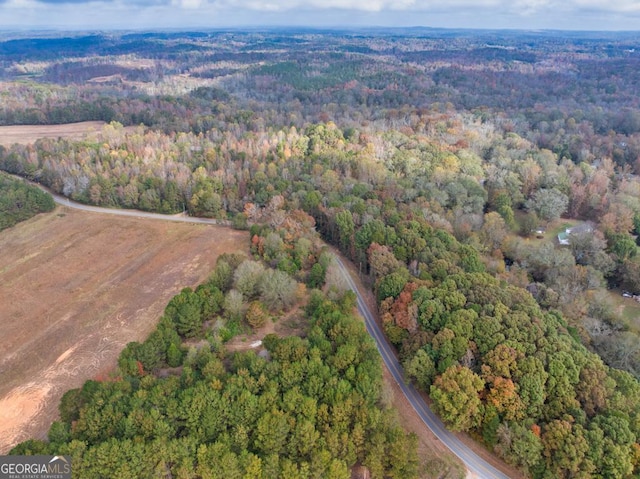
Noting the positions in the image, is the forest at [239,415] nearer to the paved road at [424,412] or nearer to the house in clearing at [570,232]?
the paved road at [424,412]

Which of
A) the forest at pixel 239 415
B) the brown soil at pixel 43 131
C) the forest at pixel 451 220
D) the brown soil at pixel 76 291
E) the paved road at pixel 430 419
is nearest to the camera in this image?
the forest at pixel 239 415

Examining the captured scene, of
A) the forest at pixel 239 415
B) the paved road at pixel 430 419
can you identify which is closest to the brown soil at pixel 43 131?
the forest at pixel 239 415

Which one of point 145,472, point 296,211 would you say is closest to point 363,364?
point 145,472

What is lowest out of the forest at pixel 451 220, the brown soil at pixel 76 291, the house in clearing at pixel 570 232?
the brown soil at pixel 76 291

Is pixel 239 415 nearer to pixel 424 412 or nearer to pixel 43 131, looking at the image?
pixel 424 412

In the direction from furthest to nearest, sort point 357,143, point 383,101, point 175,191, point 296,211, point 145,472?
point 383,101, point 357,143, point 175,191, point 296,211, point 145,472

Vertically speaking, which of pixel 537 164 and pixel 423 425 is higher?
pixel 537 164

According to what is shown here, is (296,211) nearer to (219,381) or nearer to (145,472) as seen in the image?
(219,381)

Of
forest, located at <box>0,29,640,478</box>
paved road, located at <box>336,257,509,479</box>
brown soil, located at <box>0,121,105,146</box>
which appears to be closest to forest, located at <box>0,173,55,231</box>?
forest, located at <box>0,29,640,478</box>
